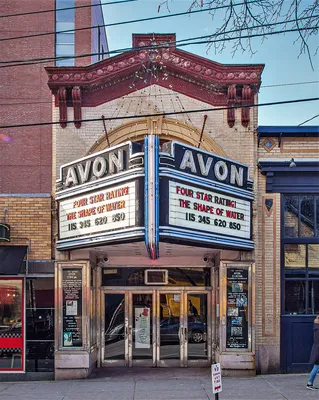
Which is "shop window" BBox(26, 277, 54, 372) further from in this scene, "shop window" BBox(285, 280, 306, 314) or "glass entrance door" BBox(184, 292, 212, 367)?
"shop window" BBox(285, 280, 306, 314)

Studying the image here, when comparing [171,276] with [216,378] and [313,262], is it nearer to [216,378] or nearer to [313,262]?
[313,262]

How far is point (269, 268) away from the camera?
42.4 feet

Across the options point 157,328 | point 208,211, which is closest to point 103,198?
point 208,211

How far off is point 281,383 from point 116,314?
4466 millimetres

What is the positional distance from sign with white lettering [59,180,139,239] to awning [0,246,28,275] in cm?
110

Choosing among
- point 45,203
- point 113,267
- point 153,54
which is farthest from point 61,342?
point 153,54

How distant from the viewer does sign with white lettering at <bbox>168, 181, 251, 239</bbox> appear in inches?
407

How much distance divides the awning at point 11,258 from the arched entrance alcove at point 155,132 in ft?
9.75

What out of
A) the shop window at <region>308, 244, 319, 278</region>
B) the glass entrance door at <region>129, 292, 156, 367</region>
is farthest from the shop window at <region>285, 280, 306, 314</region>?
the glass entrance door at <region>129, 292, 156, 367</region>

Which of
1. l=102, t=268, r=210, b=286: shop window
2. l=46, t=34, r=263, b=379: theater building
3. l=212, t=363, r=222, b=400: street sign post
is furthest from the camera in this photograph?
l=102, t=268, r=210, b=286: shop window

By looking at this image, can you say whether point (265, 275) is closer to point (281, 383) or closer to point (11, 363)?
point (281, 383)

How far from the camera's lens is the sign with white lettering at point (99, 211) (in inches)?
406

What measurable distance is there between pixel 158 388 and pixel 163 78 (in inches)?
290

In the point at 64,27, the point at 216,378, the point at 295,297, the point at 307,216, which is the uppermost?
the point at 64,27
